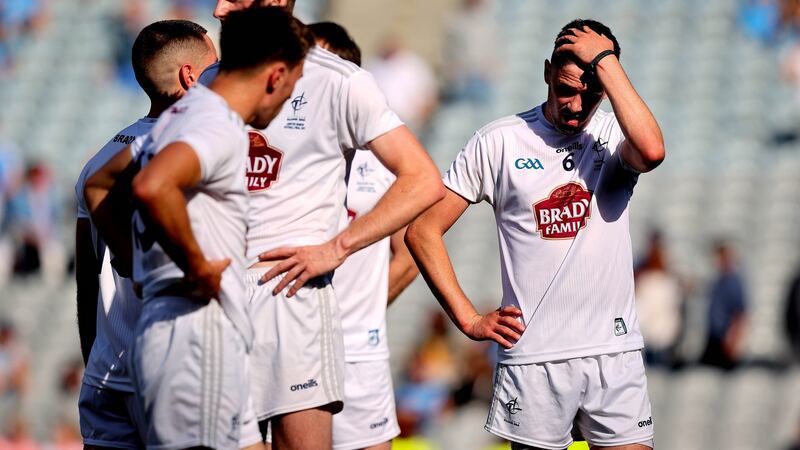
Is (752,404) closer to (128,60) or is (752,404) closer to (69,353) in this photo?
(69,353)

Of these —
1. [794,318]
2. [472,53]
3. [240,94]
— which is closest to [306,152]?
[240,94]

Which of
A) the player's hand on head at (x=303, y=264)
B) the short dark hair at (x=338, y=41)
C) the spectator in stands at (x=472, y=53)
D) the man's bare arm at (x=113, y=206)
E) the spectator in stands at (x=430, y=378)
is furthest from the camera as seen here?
the spectator in stands at (x=472, y=53)

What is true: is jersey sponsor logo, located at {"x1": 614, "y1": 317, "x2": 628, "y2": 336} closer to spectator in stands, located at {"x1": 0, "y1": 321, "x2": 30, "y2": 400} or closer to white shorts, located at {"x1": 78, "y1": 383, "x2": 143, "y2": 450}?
white shorts, located at {"x1": 78, "y1": 383, "x2": 143, "y2": 450}

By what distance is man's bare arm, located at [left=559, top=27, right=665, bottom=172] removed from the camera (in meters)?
5.35

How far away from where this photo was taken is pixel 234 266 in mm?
4535

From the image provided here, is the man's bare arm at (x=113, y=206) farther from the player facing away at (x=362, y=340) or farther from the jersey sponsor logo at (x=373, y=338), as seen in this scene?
the jersey sponsor logo at (x=373, y=338)

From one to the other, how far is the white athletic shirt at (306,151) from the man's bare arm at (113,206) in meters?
0.55

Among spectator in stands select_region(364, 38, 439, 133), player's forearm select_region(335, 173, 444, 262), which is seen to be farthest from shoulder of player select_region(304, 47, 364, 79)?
spectator in stands select_region(364, 38, 439, 133)

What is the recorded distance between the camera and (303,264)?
507 centimetres

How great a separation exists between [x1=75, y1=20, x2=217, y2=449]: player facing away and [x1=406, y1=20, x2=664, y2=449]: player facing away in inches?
50.5

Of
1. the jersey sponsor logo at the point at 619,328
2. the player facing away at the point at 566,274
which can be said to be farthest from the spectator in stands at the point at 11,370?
the jersey sponsor logo at the point at 619,328

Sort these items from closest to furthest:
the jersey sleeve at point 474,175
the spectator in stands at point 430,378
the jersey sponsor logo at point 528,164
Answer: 1. the jersey sponsor logo at point 528,164
2. the jersey sleeve at point 474,175
3. the spectator in stands at point 430,378

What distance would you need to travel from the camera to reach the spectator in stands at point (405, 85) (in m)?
16.2

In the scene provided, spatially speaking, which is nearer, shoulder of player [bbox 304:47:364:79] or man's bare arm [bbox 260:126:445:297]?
man's bare arm [bbox 260:126:445:297]
